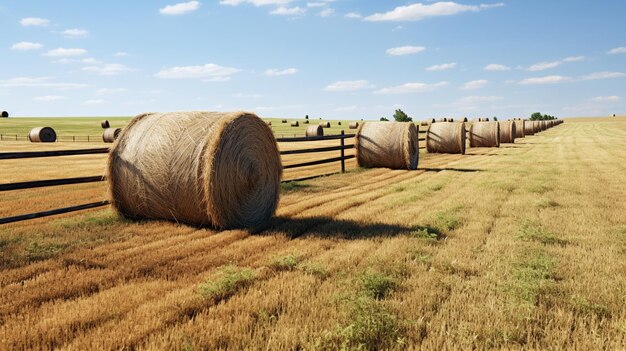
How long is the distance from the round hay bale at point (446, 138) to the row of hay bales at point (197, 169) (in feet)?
60.8

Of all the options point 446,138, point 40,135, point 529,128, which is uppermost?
point 40,135

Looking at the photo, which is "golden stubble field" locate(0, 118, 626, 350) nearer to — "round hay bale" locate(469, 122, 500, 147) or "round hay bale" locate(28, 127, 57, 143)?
"round hay bale" locate(469, 122, 500, 147)

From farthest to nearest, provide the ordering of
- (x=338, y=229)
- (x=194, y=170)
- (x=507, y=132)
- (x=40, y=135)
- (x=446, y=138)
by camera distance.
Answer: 1. (x=40, y=135)
2. (x=507, y=132)
3. (x=446, y=138)
4. (x=194, y=170)
5. (x=338, y=229)

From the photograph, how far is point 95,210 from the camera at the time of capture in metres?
9.88

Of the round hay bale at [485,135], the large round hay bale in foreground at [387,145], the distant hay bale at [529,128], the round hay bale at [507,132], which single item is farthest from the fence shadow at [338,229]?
the distant hay bale at [529,128]

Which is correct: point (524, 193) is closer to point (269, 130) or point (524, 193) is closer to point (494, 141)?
point (269, 130)

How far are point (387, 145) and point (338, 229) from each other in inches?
433

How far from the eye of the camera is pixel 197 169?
7.78 m

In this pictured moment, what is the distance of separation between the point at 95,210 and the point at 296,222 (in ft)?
15.2

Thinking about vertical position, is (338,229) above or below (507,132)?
below

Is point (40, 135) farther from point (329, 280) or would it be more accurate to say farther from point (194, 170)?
point (329, 280)

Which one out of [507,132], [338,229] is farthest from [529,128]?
[338,229]

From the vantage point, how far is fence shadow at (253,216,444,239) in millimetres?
7270

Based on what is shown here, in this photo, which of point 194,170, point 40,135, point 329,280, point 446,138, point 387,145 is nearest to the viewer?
point 329,280
